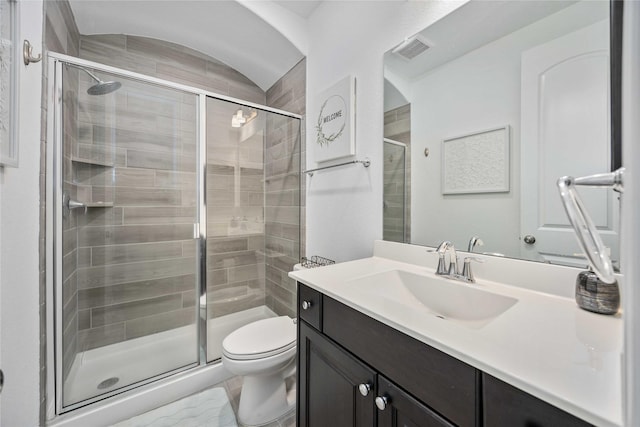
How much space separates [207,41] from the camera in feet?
6.68

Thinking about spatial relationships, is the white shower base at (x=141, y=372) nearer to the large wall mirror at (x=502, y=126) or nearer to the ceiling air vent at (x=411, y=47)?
the large wall mirror at (x=502, y=126)

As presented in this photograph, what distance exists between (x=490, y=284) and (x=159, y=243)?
2.11m

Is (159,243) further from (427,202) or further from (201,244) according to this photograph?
(427,202)

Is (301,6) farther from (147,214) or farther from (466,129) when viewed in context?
(147,214)

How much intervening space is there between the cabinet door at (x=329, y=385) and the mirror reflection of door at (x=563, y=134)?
706 mm

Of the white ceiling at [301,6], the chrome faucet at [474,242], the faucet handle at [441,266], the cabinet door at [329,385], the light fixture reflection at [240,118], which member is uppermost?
the white ceiling at [301,6]

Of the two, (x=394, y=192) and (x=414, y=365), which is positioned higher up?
(x=394, y=192)

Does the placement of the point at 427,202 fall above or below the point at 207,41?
below

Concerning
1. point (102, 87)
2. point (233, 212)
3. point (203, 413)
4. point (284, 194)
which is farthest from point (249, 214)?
point (203, 413)

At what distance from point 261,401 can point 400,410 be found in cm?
101

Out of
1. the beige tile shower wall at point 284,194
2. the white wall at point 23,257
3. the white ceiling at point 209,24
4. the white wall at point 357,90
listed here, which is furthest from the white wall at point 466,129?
the white wall at point 23,257

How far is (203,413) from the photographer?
4.58ft

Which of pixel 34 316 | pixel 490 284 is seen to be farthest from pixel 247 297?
pixel 490 284

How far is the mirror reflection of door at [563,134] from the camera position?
0.71m
